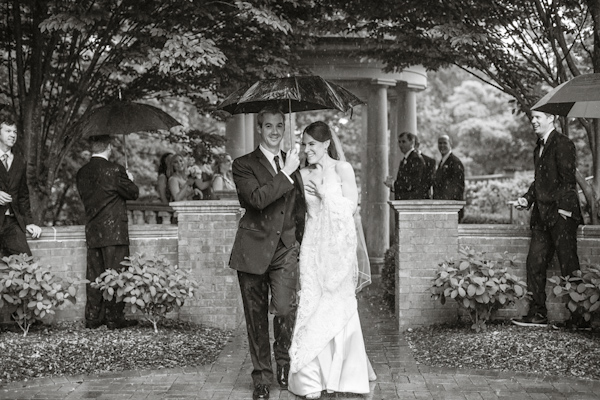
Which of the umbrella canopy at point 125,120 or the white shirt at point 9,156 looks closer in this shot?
the white shirt at point 9,156

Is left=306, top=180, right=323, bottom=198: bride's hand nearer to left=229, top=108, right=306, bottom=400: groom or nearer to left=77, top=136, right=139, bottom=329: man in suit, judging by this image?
left=229, top=108, right=306, bottom=400: groom

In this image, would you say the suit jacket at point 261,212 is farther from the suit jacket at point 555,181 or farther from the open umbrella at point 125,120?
the suit jacket at point 555,181

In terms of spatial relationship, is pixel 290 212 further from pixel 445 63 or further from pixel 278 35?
pixel 445 63

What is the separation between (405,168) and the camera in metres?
12.8

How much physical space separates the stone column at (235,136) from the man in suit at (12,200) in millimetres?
6511

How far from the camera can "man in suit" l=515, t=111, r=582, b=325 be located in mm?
8156

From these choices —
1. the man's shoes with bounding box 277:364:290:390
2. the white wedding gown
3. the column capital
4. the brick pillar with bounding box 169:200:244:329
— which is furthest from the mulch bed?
the column capital

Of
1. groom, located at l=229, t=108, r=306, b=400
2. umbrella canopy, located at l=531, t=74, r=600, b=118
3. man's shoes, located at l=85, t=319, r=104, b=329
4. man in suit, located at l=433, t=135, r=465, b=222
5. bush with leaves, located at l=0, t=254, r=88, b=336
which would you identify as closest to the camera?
groom, located at l=229, t=108, r=306, b=400

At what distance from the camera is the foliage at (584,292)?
7.43 m

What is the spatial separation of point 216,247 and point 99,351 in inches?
75.2

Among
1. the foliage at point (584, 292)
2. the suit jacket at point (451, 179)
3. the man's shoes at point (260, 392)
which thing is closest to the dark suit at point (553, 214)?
the foliage at point (584, 292)

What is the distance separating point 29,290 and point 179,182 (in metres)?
5.40

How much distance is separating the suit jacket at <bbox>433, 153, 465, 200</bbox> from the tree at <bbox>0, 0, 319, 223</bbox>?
294cm

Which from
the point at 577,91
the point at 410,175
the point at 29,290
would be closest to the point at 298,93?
the point at 577,91
